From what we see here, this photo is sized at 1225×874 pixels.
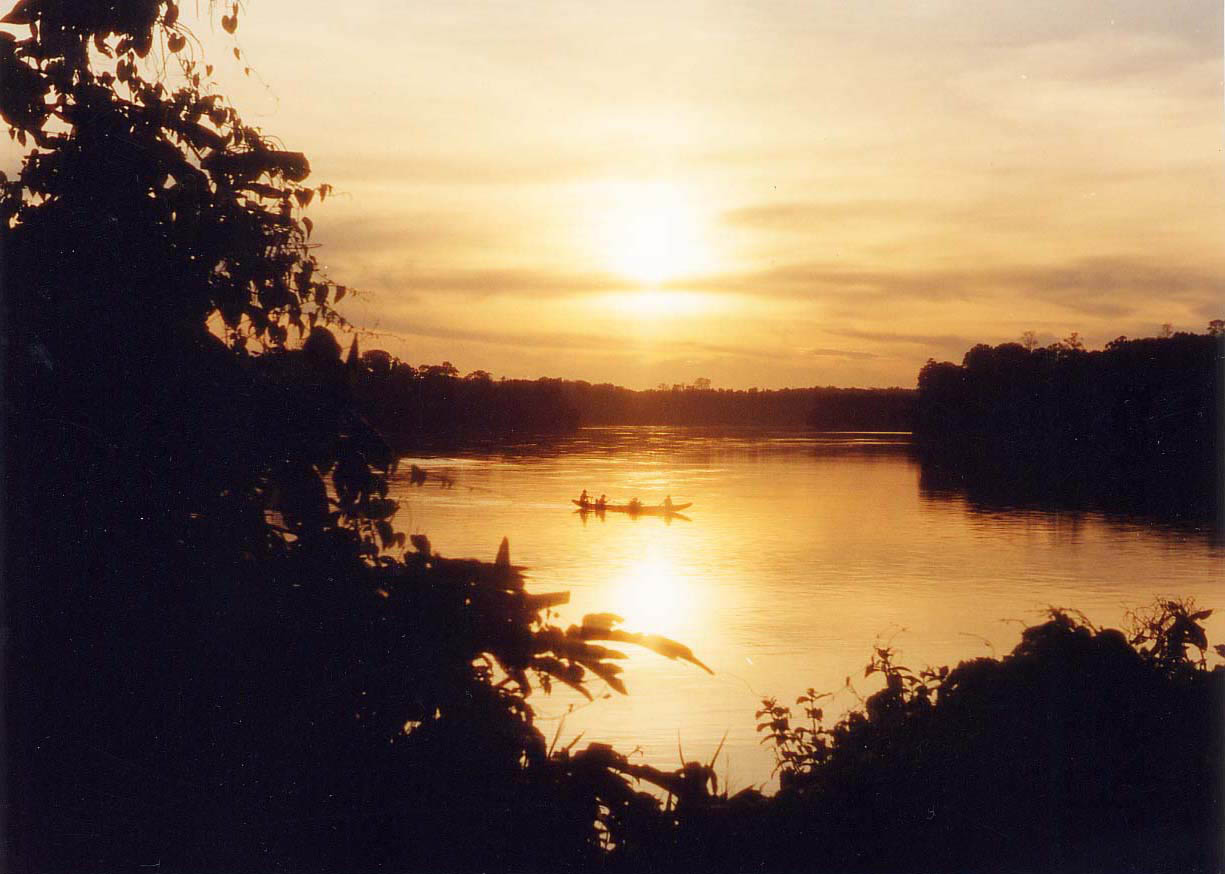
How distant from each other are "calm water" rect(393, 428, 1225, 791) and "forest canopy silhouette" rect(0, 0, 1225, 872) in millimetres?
623

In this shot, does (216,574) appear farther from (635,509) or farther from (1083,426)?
(1083,426)

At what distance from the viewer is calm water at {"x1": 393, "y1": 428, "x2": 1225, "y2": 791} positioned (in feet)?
63.8

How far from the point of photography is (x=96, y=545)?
14.7 ft

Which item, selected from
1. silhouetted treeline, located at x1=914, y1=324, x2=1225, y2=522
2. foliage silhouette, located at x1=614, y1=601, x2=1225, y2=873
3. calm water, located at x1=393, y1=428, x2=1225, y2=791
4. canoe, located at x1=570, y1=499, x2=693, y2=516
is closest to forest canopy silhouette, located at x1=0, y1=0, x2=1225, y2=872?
calm water, located at x1=393, y1=428, x2=1225, y2=791

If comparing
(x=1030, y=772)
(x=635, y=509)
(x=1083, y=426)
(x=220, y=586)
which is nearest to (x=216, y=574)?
(x=220, y=586)

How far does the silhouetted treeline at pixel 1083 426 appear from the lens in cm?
7875

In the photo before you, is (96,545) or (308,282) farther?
(308,282)

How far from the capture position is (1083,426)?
126062 mm

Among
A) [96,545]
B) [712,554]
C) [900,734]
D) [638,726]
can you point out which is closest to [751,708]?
[638,726]

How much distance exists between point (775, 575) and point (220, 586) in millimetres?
39055

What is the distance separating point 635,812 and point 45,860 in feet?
7.44

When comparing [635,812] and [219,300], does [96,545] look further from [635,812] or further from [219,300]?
[635,812]

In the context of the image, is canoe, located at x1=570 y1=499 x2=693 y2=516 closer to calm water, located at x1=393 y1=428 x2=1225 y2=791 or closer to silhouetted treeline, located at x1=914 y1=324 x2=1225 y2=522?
calm water, located at x1=393 y1=428 x2=1225 y2=791

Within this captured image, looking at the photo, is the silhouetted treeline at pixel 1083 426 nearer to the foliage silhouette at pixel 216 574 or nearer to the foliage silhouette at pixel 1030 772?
the foliage silhouette at pixel 1030 772
